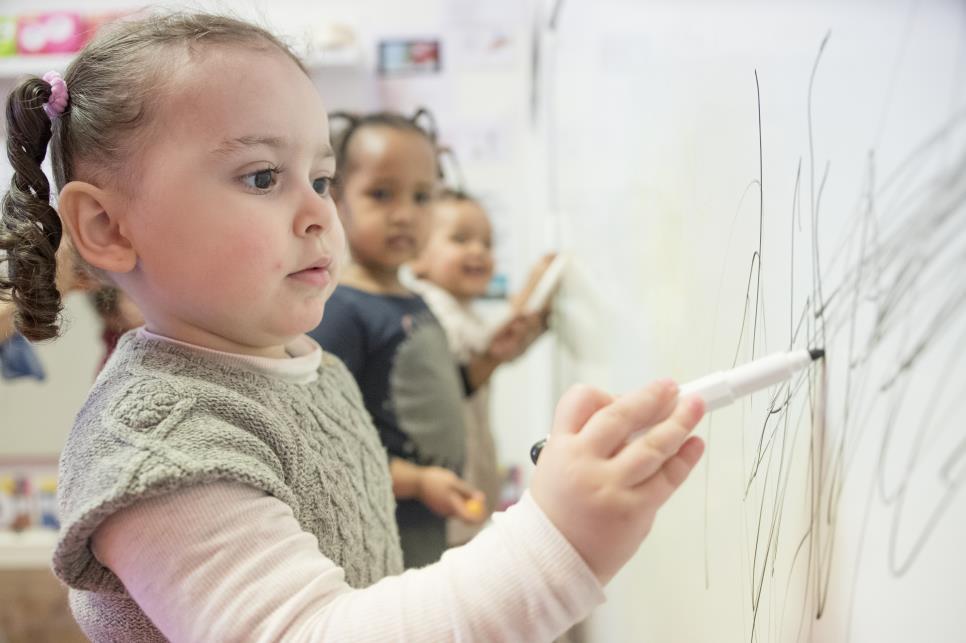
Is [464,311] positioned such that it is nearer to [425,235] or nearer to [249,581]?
[425,235]

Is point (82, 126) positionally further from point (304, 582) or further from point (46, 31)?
point (46, 31)

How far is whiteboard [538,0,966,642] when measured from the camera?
0.21 meters

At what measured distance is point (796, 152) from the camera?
0.29m

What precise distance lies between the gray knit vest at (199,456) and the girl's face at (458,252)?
1011 mm

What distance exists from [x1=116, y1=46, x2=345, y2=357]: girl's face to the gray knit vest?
0.03 metres

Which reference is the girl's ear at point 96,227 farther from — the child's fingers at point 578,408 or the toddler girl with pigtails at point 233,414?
the child's fingers at point 578,408

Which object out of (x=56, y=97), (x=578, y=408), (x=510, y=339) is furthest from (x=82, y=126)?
(x=510, y=339)

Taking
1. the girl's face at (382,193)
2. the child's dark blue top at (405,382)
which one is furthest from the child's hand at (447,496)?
the girl's face at (382,193)

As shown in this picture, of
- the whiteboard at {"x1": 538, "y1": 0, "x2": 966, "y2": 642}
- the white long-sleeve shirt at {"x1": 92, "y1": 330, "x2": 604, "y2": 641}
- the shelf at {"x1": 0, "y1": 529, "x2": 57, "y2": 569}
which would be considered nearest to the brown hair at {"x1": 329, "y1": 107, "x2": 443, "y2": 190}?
the whiteboard at {"x1": 538, "y1": 0, "x2": 966, "y2": 642}

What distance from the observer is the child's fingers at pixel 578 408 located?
0.34 m

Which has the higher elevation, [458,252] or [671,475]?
[671,475]

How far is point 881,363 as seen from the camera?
232 millimetres

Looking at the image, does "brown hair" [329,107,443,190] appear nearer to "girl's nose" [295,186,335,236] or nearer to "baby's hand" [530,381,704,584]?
"girl's nose" [295,186,335,236]

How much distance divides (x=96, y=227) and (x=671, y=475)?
33cm
